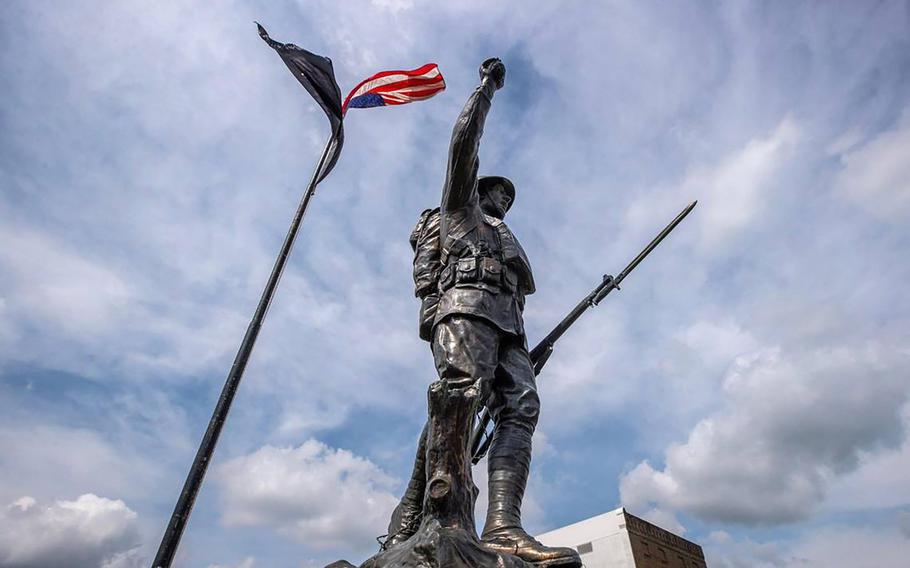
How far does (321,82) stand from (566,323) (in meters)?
5.11

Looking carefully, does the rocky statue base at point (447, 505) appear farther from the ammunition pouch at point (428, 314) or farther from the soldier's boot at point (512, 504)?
the ammunition pouch at point (428, 314)

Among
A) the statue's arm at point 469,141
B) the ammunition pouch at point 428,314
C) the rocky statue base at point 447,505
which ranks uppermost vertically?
the statue's arm at point 469,141

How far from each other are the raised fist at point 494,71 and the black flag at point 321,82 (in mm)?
4557

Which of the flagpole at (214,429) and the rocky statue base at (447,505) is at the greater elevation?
the flagpole at (214,429)

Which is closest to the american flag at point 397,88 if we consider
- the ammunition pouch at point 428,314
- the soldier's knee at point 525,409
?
the ammunition pouch at point 428,314

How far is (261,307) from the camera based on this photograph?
6363 millimetres

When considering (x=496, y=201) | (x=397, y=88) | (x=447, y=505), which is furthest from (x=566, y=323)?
(x=397, y=88)

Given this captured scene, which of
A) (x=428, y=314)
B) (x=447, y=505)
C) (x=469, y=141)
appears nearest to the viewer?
(x=447, y=505)

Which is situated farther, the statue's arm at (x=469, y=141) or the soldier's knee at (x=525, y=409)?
the statue's arm at (x=469, y=141)

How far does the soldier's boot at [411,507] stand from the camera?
3410mm

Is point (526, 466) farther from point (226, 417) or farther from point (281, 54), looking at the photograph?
point (281, 54)

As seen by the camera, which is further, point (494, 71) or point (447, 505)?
point (494, 71)

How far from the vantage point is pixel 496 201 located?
178 inches

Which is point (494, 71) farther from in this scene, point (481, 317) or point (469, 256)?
point (481, 317)
